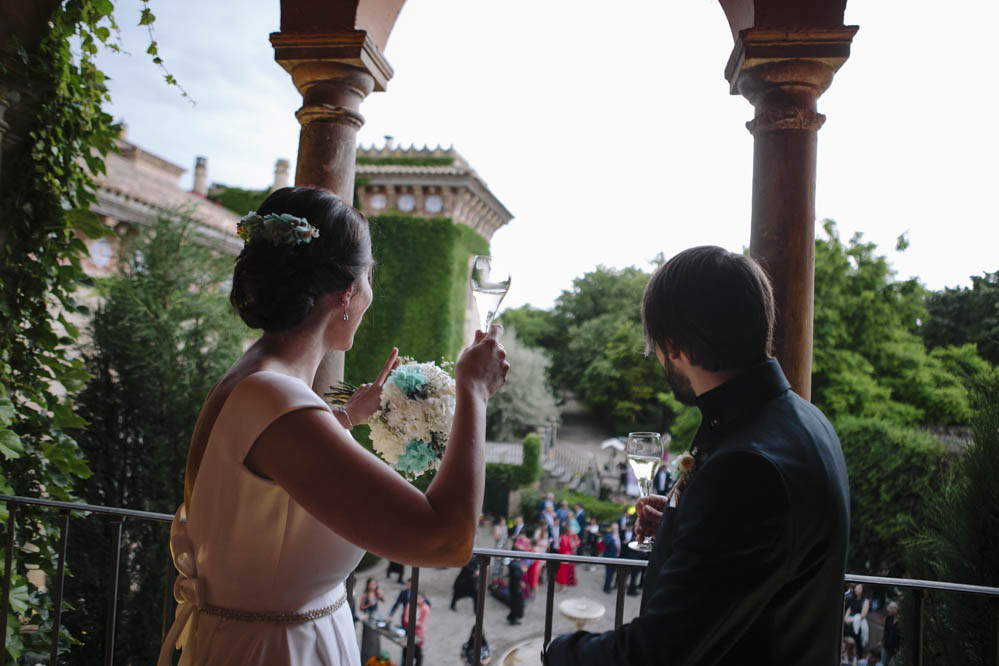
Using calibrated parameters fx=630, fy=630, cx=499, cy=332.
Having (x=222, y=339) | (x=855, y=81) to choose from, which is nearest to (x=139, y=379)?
(x=222, y=339)

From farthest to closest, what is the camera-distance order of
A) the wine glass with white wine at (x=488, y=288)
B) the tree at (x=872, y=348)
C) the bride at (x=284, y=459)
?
the tree at (x=872, y=348) → the wine glass with white wine at (x=488, y=288) → the bride at (x=284, y=459)

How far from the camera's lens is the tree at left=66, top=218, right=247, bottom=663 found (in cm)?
863

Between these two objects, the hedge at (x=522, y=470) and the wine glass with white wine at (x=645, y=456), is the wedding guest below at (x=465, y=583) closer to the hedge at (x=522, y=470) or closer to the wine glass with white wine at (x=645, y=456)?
the hedge at (x=522, y=470)

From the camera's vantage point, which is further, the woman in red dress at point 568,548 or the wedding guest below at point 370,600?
the woman in red dress at point 568,548

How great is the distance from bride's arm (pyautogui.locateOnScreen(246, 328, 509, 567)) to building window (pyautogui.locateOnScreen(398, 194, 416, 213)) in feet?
68.0

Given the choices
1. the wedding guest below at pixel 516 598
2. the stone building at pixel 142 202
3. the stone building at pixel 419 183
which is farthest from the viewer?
the stone building at pixel 419 183

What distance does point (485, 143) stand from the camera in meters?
33.1

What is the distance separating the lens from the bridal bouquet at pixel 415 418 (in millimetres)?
1388

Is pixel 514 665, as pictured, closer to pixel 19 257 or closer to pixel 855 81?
pixel 19 257

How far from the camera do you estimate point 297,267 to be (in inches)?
45.9

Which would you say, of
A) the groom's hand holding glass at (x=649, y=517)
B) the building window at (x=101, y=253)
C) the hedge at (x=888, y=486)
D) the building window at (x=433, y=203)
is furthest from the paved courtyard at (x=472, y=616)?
the building window at (x=433, y=203)

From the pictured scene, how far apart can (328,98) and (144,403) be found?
8.30m

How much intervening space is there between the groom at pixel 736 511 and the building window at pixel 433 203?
804 inches

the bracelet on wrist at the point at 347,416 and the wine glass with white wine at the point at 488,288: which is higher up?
the wine glass with white wine at the point at 488,288
